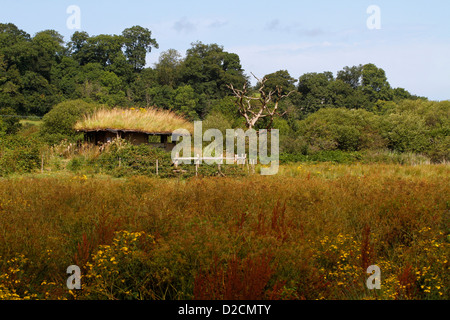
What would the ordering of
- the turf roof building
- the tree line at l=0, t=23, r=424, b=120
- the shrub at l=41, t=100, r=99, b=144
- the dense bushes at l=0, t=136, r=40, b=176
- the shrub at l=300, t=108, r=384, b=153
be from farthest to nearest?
the tree line at l=0, t=23, r=424, b=120, the shrub at l=300, t=108, r=384, b=153, the shrub at l=41, t=100, r=99, b=144, the turf roof building, the dense bushes at l=0, t=136, r=40, b=176

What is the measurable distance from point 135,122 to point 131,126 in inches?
14.7

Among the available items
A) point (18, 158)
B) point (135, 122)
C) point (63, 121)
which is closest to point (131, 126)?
point (135, 122)

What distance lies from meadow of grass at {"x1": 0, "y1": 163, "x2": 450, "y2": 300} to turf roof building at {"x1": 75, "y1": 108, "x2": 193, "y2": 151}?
13.1 metres

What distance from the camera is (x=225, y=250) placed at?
4293 mm

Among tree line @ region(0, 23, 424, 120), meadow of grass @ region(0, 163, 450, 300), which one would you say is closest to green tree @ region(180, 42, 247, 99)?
tree line @ region(0, 23, 424, 120)

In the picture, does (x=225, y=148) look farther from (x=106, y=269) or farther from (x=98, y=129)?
(x=106, y=269)

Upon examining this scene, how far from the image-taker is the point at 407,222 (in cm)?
668

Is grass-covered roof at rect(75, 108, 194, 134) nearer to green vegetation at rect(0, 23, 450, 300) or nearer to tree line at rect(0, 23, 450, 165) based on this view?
green vegetation at rect(0, 23, 450, 300)

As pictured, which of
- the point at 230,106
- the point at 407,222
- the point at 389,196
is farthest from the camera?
the point at 230,106

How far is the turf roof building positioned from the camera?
814 inches

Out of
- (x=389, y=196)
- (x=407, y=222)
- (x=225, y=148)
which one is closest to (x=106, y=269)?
(x=407, y=222)

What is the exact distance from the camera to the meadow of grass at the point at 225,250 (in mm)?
4133
